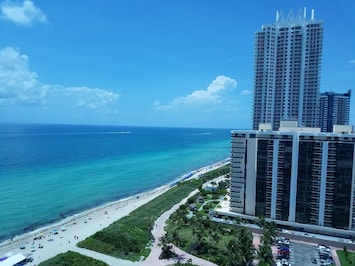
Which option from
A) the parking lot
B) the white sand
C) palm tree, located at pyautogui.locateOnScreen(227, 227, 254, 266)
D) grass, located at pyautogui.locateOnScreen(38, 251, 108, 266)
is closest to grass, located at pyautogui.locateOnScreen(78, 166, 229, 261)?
the white sand

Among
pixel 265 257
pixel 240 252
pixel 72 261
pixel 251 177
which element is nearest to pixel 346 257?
pixel 265 257

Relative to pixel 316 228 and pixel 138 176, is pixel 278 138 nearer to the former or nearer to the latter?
pixel 316 228

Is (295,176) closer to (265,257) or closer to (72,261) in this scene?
(265,257)

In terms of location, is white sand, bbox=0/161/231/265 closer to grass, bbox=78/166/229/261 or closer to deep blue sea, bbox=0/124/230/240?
grass, bbox=78/166/229/261

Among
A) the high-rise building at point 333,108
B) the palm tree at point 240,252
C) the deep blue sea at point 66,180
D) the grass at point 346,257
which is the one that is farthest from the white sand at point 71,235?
the high-rise building at point 333,108

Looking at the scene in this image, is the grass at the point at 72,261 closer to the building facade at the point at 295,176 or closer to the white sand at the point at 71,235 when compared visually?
the white sand at the point at 71,235

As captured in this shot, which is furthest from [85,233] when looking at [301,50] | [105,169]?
[301,50]
